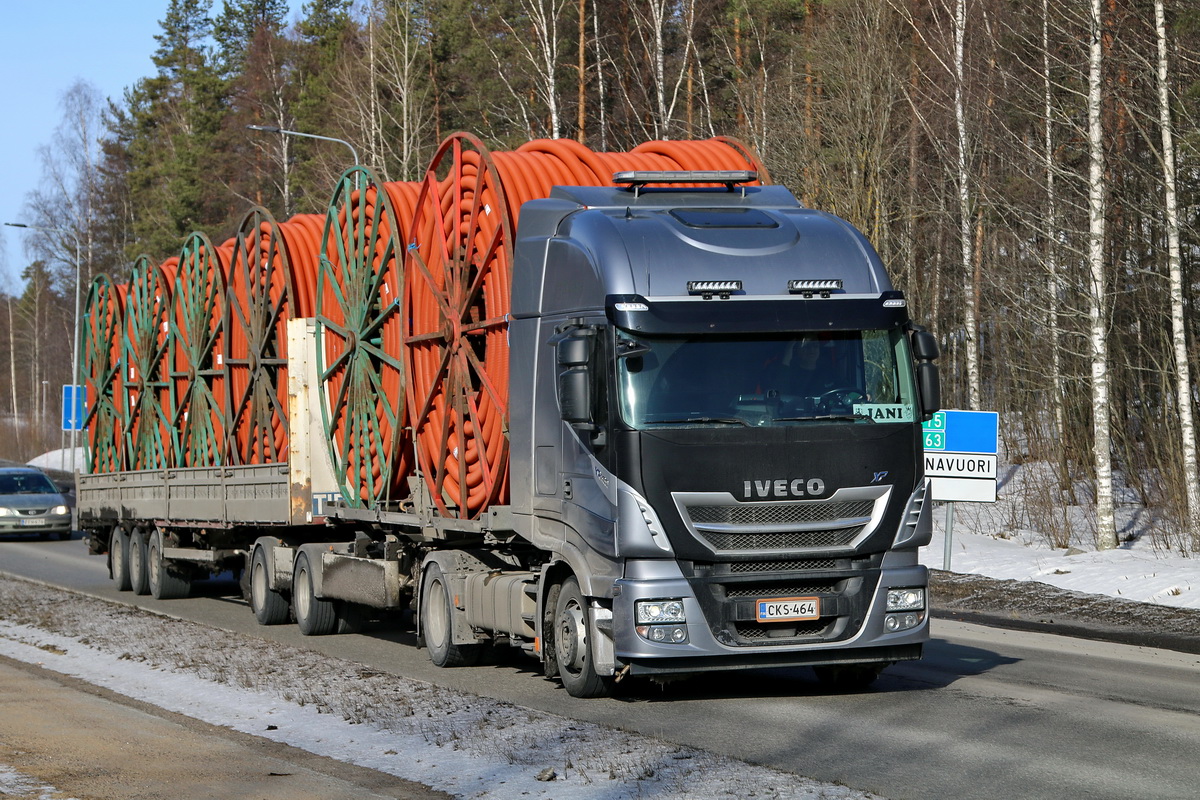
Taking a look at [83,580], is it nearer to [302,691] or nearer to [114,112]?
[302,691]

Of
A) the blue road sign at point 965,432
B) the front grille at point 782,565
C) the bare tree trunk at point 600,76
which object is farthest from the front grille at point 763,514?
the bare tree trunk at point 600,76

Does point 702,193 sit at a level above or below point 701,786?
above

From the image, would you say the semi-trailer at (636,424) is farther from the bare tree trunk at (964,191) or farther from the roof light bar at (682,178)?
the bare tree trunk at (964,191)

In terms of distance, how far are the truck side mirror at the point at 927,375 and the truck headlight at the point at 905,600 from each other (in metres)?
1.16

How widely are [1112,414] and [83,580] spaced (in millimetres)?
17499

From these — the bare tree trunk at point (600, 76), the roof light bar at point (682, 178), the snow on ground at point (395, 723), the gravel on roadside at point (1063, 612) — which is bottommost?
the gravel on roadside at point (1063, 612)

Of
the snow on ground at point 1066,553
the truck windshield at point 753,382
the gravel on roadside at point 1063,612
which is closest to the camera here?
the truck windshield at point 753,382

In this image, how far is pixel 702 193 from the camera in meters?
11.9

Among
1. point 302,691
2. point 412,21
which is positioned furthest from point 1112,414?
point 412,21

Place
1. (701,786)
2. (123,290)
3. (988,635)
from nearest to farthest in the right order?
(701,786) < (988,635) < (123,290)

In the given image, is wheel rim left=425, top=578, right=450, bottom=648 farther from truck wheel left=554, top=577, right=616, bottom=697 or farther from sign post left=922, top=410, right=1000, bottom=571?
sign post left=922, top=410, right=1000, bottom=571

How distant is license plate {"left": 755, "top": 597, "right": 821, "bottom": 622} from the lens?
9867 millimetres

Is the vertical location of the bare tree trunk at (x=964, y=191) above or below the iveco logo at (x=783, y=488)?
above

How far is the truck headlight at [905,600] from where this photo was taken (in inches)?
399
